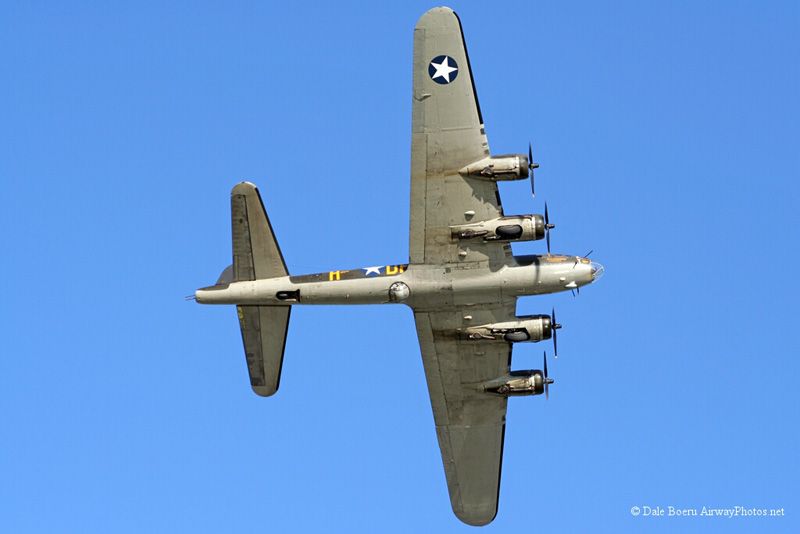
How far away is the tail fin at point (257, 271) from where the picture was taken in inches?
1718

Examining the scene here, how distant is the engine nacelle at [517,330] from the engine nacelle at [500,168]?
18.1 ft

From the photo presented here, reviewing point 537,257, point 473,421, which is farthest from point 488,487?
point 537,257

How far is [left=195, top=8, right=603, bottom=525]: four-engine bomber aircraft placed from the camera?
135 ft

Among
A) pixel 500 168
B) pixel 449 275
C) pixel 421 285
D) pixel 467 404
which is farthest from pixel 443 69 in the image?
pixel 467 404

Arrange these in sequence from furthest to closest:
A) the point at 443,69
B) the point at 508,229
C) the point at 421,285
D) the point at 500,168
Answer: the point at 421,285 < the point at 508,229 < the point at 500,168 < the point at 443,69

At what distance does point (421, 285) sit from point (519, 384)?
18.3ft

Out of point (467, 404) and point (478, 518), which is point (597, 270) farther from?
point (478, 518)

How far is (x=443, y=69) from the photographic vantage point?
134 feet

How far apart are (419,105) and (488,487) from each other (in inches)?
598

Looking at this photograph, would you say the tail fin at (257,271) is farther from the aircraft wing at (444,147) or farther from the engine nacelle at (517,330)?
the engine nacelle at (517,330)

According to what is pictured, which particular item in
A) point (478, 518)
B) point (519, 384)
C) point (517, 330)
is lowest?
point (478, 518)

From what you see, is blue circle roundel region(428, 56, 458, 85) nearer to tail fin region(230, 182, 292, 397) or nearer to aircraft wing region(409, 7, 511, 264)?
aircraft wing region(409, 7, 511, 264)

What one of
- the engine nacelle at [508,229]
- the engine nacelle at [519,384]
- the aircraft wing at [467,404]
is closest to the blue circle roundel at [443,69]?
the engine nacelle at [508,229]

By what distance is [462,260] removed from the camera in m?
42.7
